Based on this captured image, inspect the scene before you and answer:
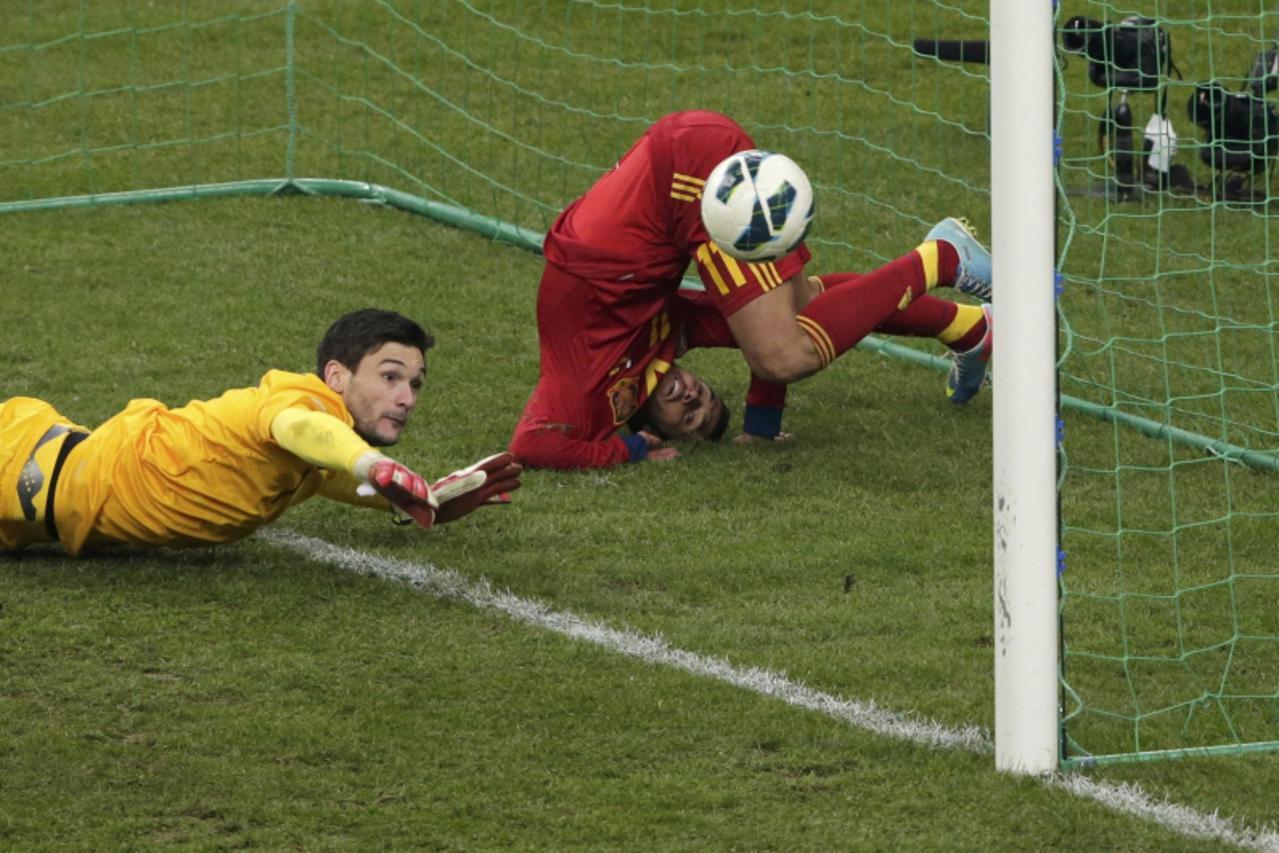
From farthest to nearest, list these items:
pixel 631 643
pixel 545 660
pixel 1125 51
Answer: pixel 1125 51, pixel 631 643, pixel 545 660

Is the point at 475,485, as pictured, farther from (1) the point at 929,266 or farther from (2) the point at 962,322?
(2) the point at 962,322

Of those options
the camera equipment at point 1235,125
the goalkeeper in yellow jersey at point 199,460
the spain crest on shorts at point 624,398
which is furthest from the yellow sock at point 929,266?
the camera equipment at point 1235,125

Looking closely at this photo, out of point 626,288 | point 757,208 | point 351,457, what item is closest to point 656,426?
point 626,288

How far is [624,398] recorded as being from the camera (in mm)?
6977

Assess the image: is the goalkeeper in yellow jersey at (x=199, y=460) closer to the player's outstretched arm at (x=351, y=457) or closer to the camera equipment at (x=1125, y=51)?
the player's outstretched arm at (x=351, y=457)

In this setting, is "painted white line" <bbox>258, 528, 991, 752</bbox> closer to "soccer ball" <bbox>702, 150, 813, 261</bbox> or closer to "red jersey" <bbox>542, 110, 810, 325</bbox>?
"soccer ball" <bbox>702, 150, 813, 261</bbox>

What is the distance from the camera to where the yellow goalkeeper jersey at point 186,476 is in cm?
557

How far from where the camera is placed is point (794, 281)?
7016 millimetres

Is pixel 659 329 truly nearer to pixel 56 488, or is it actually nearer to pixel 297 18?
pixel 56 488

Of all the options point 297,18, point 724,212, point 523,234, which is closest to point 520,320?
point 523,234

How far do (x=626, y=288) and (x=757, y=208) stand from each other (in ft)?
2.73

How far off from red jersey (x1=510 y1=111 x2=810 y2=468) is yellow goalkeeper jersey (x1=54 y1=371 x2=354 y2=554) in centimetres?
130

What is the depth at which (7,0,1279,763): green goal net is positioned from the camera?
6629mm

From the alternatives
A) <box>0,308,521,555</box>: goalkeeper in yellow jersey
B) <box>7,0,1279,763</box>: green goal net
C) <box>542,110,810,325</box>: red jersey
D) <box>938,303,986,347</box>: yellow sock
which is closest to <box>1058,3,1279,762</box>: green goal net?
<box>7,0,1279,763</box>: green goal net
